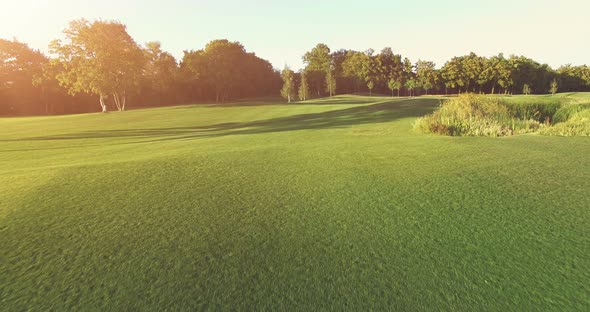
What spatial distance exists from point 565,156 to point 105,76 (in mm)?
46706

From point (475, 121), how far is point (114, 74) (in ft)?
144

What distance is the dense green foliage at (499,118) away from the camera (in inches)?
499

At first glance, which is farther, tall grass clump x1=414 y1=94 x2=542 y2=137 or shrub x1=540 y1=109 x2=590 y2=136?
tall grass clump x1=414 y1=94 x2=542 y2=137

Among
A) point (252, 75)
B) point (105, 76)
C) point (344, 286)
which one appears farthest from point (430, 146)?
point (252, 75)

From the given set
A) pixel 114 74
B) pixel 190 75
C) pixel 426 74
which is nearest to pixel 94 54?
pixel 114 74

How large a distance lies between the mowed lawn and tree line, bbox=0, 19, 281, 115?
1593 inches

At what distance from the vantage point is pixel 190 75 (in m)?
66.4

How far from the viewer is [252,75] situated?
8344cm

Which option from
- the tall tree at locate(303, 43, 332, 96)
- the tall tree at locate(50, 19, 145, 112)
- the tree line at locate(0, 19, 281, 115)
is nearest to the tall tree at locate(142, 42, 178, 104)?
the tree line at locate(0, 19, 281, 115)

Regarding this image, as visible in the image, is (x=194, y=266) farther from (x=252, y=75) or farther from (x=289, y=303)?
(x=252, y=75)

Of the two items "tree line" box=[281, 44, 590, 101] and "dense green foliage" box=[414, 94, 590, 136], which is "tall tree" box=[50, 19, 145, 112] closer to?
"tree line" box=[281, 44, 590, 101]

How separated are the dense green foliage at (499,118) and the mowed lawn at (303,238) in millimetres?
6553

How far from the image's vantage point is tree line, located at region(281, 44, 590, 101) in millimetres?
77312

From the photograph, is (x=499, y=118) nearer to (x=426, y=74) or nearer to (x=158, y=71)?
(x=158, y=71)
